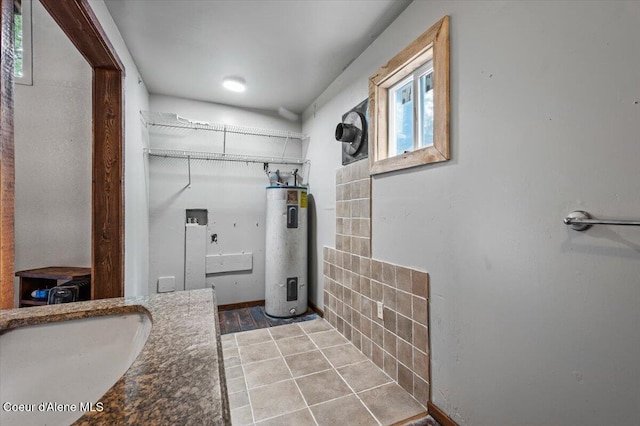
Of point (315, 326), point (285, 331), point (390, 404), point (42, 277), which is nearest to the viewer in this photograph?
point (390, 404)

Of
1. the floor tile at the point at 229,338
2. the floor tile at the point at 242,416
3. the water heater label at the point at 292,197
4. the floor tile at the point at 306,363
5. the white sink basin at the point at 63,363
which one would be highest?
the water heater label at the point at 292,197

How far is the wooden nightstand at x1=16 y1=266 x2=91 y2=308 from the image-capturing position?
1742 mm

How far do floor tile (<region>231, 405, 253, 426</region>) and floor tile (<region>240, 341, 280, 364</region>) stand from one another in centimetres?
49

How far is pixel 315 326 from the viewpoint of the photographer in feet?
8.80

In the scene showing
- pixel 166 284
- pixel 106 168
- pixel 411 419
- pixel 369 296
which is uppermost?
pixel 106 168

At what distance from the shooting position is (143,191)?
2.70 metres

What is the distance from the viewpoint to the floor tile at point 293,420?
1.48m

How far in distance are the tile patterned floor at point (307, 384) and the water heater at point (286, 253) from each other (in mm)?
527

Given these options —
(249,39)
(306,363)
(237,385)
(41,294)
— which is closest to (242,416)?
(237,385)

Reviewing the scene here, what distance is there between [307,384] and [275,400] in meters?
0.24

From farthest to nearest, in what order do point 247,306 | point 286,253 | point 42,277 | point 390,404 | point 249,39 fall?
1. point 247,306
2. point 286,253
3. point 249,39
4. point 42,277
5. point 390,404

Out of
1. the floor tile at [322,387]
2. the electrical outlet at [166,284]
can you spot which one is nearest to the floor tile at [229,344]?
the floor tile at [322,387]

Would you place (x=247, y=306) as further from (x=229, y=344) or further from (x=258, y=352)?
(x=258, y=352)

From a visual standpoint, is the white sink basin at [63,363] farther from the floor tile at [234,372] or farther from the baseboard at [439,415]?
the baseboard at [439,415]
